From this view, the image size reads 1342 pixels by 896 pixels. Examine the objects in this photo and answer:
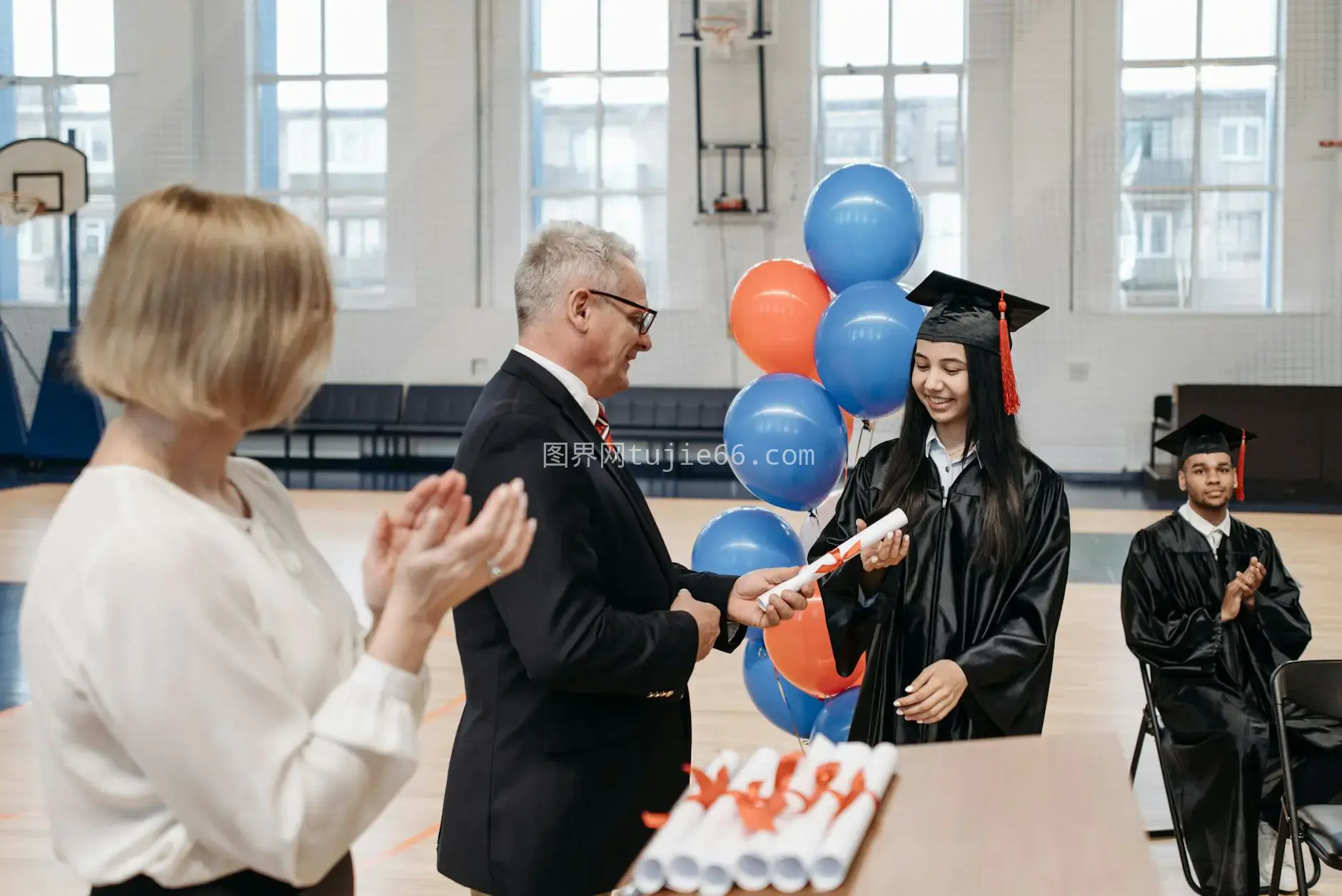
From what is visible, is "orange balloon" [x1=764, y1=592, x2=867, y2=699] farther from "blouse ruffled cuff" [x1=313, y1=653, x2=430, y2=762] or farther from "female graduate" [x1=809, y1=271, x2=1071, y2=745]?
"blouse ruffled cuff" [x1=313, y1=653, x2=430, y2=762]

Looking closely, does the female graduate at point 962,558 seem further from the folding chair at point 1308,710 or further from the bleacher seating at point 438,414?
the bleacher seating at point 438,414

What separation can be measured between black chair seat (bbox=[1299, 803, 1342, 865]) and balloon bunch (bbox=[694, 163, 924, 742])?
122cm

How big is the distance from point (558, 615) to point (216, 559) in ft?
2.76

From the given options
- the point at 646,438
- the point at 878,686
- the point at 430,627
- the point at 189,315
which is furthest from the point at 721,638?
the point at 646,438

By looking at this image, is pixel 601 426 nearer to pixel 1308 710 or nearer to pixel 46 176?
pixel 1308 710

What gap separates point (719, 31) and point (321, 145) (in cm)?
497

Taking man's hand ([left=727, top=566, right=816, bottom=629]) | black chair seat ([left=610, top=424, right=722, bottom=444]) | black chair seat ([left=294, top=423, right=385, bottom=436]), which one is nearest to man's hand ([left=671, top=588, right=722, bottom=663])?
man's hand ([left=727, top=566, right=816, bottom=629])

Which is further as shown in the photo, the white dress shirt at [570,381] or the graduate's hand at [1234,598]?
the graduate's hand at [1234,598]

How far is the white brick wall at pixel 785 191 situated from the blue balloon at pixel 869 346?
10204 millimetres

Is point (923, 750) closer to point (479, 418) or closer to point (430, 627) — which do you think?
point (479, 418)

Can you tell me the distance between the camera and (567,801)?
2.06 m

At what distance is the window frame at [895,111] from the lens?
13.8 m

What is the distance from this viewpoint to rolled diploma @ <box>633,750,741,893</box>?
4.95 ft

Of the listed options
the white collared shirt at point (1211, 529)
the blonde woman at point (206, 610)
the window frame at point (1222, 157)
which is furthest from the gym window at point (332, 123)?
the blonde woman at point (206, 610)
